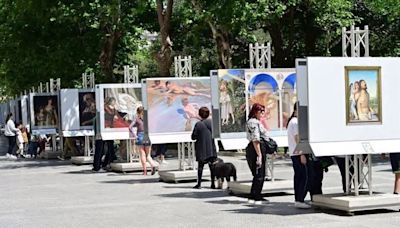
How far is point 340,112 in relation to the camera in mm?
11969

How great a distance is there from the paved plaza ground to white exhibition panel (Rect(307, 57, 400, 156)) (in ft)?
3.67

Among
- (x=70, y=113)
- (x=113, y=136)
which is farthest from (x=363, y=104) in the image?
(x=70, y=113)

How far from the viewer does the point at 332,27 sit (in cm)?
3136

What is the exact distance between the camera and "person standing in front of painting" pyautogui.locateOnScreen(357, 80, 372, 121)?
39.9 feet

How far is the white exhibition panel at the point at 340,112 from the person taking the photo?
38.7 ft

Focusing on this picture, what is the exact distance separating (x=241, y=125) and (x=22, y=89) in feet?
108

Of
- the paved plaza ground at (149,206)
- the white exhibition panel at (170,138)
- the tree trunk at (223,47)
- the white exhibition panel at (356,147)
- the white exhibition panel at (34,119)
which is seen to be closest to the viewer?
the paved plaza ground at (149,206)

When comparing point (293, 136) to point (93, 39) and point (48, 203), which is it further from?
point (93, 39)

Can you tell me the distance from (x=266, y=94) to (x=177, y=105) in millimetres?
3823

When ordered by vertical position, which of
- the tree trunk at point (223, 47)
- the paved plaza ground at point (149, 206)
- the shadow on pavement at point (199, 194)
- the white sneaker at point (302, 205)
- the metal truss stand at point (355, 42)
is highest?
the tree trunk at point (223, 47)

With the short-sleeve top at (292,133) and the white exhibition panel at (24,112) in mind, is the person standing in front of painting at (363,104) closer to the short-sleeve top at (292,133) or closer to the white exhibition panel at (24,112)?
the short-sleeve top at (292,133)


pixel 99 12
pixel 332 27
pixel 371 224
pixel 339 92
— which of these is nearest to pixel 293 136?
pixel 339 92

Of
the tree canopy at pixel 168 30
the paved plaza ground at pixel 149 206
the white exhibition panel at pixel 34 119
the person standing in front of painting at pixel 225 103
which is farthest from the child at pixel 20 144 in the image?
the person standing in front of painting at pixel 225 103

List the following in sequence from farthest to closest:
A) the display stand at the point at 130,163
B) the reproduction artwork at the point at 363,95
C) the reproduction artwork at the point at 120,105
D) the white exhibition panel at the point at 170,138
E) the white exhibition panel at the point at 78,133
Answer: the white exhibition panel at the point at 78,133 → the reproduction artwork at the point at 120,105 → the display stand at the point at 130,163 → the white exhibition panel at the point at 170,138 → the reproduction artwork at the point at 363,95
